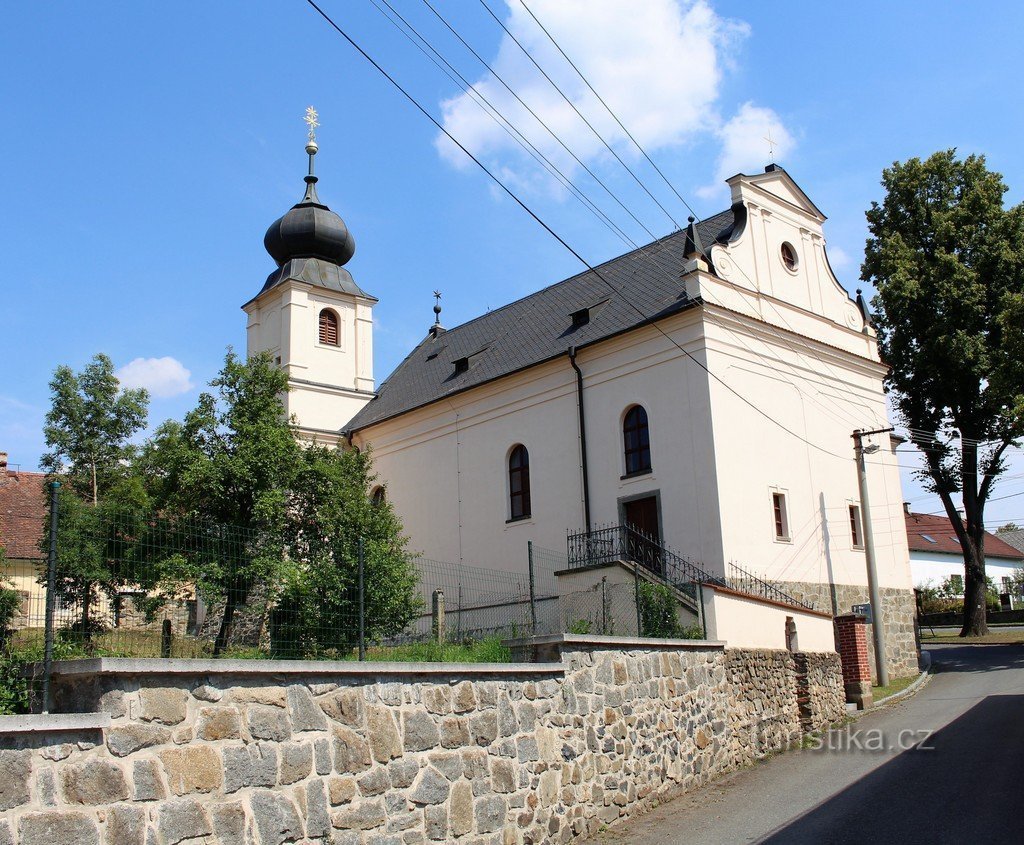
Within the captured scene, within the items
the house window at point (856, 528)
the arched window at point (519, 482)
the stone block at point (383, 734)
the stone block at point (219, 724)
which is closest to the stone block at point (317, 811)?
the stone block at point (383, 734)

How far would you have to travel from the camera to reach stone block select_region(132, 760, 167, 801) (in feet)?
21.0

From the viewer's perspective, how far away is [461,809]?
9.23 metres

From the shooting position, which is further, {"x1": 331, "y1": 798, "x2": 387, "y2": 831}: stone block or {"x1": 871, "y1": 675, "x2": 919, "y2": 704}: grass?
{"x1": 871, "y1": 675, "x2": 919, "y2": 704}: grass

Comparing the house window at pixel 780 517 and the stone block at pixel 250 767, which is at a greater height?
the house window at pixel 780 517

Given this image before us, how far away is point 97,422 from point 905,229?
28428 millimetres

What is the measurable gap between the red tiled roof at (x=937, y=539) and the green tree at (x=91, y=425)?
41.9m

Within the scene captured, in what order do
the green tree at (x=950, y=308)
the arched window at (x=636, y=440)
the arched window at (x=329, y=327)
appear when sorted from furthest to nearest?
the arched window at (x=329, y=327) < the green tree at (x=950, y=308) < the arched window at (x=636, y=440)

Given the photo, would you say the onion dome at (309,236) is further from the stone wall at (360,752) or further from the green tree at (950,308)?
the stone wall at (360,752)

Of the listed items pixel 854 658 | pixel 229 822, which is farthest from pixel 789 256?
pixel 229 822

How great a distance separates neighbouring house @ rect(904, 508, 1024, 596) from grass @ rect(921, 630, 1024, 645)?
16.8m

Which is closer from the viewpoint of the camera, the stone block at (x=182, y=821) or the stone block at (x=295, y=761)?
the stone block at (x=182, y=821)

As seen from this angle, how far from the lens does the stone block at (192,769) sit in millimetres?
6652

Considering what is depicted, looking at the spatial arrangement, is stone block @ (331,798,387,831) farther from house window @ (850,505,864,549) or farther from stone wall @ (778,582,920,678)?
house window @ (850,505,864,549)

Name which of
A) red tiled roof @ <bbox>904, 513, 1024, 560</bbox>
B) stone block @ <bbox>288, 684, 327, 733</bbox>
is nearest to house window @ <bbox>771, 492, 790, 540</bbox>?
stone block @ <bbox>288, 684, 327, 733</bbox>
